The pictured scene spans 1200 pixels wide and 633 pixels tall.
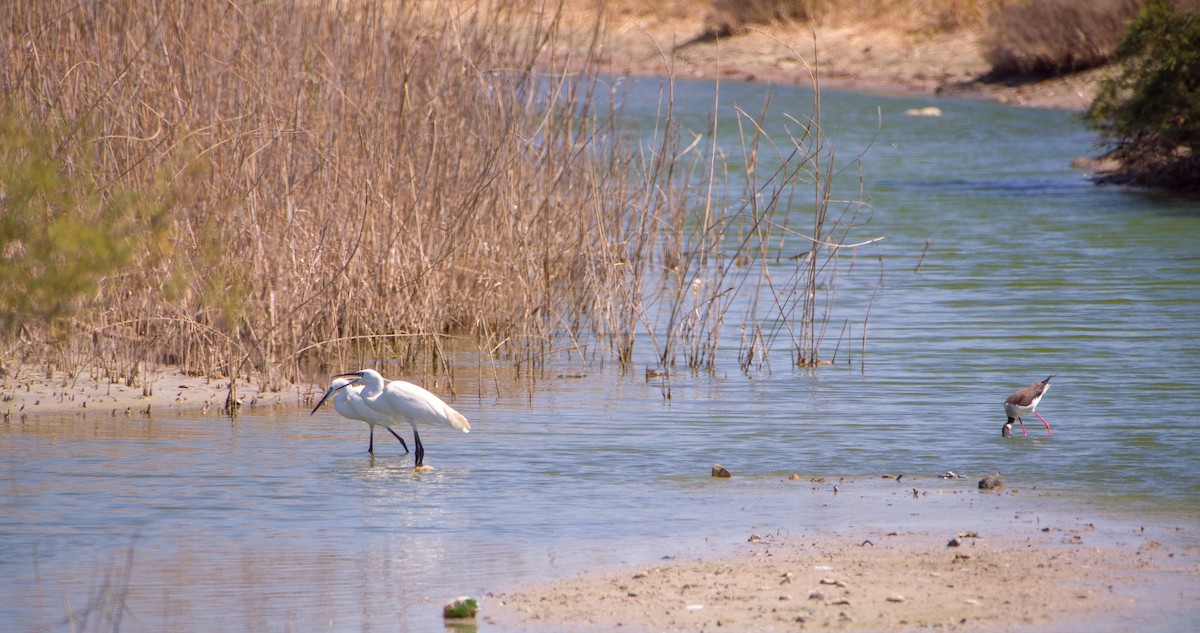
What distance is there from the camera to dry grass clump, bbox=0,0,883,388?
829 cm

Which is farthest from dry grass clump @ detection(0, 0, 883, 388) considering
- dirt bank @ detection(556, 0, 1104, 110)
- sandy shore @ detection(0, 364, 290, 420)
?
dirt bank @ detection(556, 0, 1104, 110)

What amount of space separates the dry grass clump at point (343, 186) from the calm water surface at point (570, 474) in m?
0.55

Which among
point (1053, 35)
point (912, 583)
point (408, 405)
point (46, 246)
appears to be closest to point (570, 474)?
point (408, 405)

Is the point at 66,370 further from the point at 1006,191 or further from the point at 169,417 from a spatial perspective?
the point at 1006,191

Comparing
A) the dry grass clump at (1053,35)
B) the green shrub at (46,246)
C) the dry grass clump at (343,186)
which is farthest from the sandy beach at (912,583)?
the dry grass clump at (1053,35)

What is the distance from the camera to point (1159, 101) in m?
19.6

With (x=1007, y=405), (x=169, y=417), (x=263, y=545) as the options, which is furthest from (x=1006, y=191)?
(x=263, y=545)

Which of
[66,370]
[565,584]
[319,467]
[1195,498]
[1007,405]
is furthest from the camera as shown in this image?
[66,370]

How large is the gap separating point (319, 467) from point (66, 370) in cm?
213

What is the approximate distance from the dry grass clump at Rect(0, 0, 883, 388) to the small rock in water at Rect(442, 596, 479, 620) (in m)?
2.96

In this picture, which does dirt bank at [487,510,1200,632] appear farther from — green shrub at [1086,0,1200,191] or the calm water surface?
green shrub at [1086,0,1200,191]

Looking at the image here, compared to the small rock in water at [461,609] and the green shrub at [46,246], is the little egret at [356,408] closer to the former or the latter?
the small rock in water at [461,609]

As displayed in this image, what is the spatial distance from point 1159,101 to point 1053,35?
13.9 meters

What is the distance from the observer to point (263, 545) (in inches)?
228
